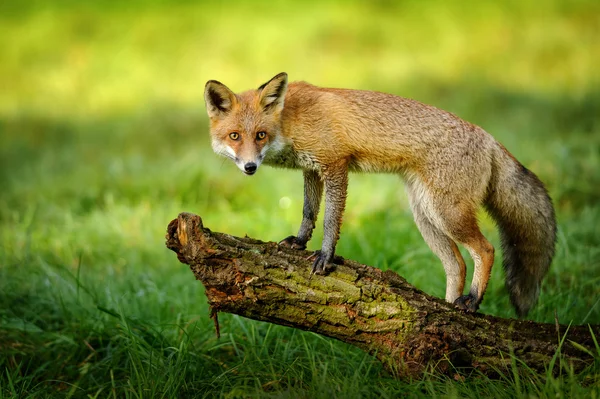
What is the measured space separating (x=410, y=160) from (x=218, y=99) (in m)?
1.61

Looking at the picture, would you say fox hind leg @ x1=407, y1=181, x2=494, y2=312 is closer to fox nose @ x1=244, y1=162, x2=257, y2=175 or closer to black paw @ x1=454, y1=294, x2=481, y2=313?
black paw @ x1=454, y1=294, x2=481, y2=313

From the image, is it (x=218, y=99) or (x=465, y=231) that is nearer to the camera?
(x=465, y=231)

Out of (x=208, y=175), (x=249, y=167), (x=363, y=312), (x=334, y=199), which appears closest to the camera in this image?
(x=363, y=312)

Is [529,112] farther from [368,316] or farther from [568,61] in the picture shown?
[368,316]

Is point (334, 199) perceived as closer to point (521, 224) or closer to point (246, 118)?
point (246, 118)

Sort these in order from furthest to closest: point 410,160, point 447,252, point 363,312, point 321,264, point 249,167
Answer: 1. point 447,252
2. point 410,160
3. point 249,167
4. point 321,264
5. point 363,312

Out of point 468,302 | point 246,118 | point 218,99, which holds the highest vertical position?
point 218,99

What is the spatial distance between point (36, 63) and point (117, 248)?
33.2 feet

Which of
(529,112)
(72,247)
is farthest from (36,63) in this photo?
(529,112)

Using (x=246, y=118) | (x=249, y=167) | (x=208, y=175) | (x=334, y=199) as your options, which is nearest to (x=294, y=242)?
(x=334, y=199)

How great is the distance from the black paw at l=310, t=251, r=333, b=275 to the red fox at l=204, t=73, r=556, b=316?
0.43 metres

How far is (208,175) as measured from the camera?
33.4 ft

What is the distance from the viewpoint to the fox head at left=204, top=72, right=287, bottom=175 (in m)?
5.17

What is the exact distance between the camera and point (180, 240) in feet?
14.2
